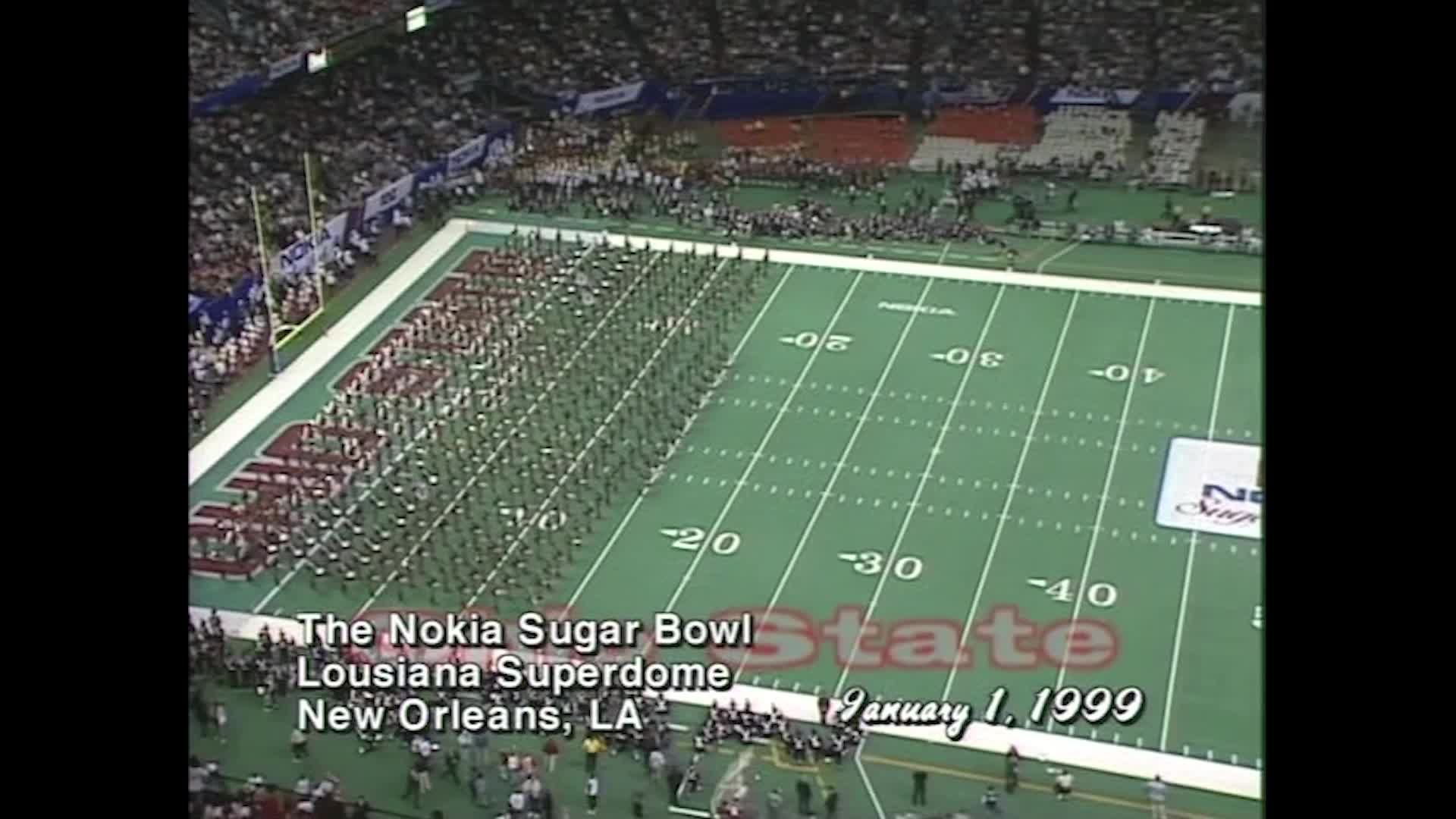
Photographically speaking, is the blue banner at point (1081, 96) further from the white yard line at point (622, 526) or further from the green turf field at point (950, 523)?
the white yard line at point (622, 526)

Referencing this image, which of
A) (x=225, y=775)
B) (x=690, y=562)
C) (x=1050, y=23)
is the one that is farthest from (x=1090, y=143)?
(x=225, y=775)

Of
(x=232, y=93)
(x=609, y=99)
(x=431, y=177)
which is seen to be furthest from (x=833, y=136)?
(x=232, y=93)

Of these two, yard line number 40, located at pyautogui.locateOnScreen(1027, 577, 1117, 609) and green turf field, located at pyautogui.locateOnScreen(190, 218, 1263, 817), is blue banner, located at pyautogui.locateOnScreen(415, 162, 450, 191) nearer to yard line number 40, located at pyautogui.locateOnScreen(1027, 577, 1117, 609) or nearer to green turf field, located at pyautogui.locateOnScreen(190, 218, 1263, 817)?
green turf field, located at pyautogui.locateOnScreen(190, 218, 1263, 817)

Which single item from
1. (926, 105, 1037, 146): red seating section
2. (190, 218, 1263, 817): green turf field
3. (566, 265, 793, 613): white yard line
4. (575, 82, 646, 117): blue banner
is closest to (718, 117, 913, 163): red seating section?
(926, 105, 1037, 146): red seating section

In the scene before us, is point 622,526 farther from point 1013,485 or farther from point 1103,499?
point 1103,499
